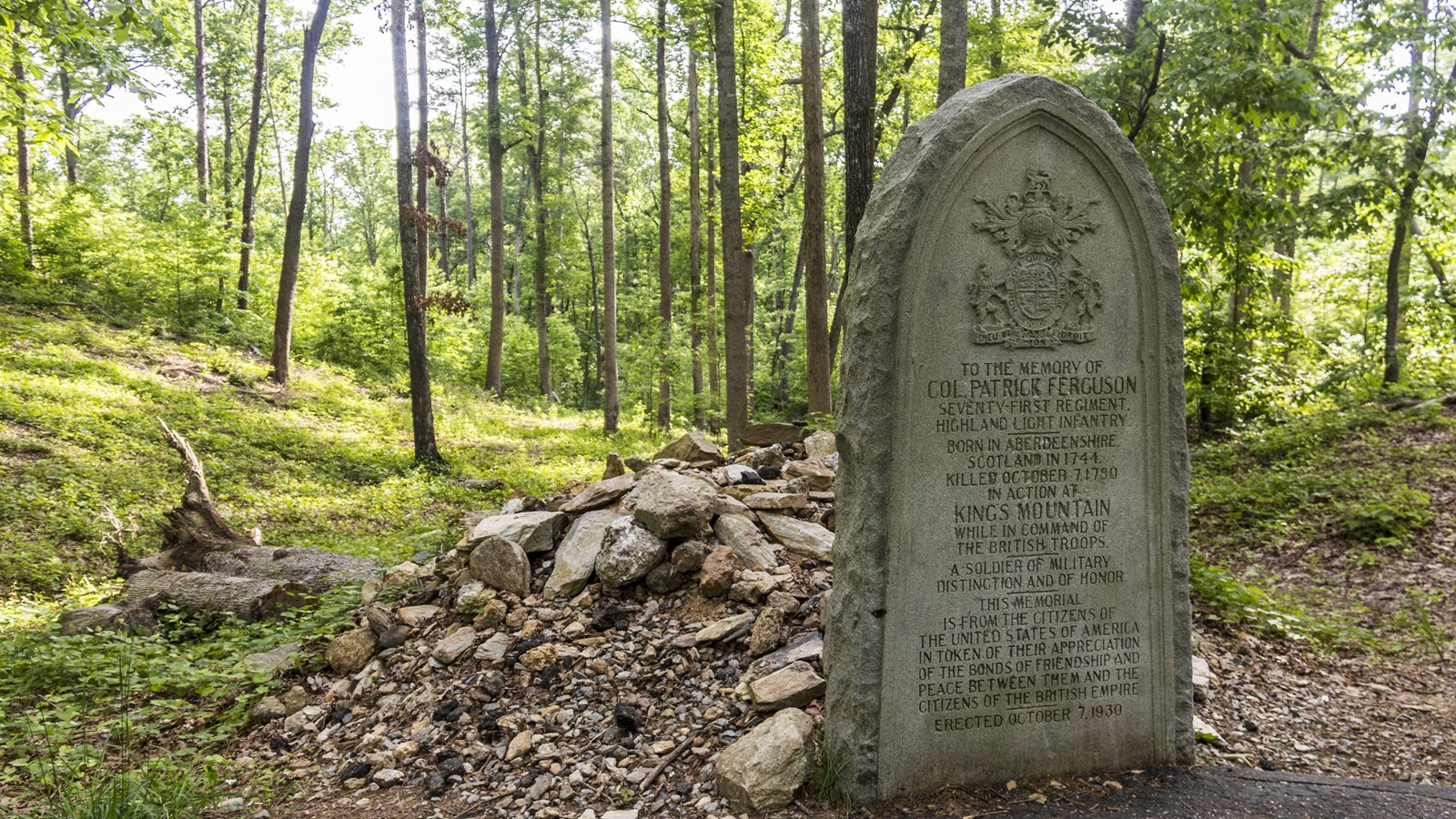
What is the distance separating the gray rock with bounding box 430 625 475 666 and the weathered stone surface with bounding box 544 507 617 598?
54 cm

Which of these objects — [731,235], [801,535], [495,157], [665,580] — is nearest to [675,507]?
[665,580]

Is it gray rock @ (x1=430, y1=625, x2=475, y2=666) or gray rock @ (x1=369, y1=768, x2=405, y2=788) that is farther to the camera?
gray rock @ (x1=430, y1=625, x2=475, y2=666)

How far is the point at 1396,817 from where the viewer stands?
3.26 m

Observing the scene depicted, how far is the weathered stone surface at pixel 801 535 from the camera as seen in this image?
210 inches

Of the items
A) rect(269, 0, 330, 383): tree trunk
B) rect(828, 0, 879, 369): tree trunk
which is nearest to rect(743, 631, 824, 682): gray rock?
rect(828, 0, 879, 369): tree trunk

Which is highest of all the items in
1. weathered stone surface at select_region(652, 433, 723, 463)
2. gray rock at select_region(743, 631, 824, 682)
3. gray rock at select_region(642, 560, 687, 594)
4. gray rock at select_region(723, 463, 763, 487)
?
weathered stone surface at select_region(652, 433, 723, 463)

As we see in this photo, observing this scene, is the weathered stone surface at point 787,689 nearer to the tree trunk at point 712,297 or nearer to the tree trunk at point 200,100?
the tree trunk at point 712,297

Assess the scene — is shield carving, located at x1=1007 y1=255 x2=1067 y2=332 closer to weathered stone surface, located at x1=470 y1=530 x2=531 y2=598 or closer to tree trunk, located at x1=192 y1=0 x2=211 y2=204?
weathered stone surface, located at x1=470 y1=530 x2=531 y2=598

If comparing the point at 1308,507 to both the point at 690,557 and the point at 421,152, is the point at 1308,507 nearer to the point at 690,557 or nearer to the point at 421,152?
the point at 690,557

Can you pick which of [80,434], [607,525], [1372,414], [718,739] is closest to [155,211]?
[80,434]

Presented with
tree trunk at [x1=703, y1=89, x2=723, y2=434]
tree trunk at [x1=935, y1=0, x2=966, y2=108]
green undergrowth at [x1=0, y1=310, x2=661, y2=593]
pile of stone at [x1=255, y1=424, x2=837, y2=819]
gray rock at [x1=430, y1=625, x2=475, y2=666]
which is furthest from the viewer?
tree trunk at [x1=703, y1=89, x2=723, y2=434]

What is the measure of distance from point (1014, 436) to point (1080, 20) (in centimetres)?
739

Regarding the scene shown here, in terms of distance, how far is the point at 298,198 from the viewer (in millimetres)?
15945

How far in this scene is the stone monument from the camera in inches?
134
